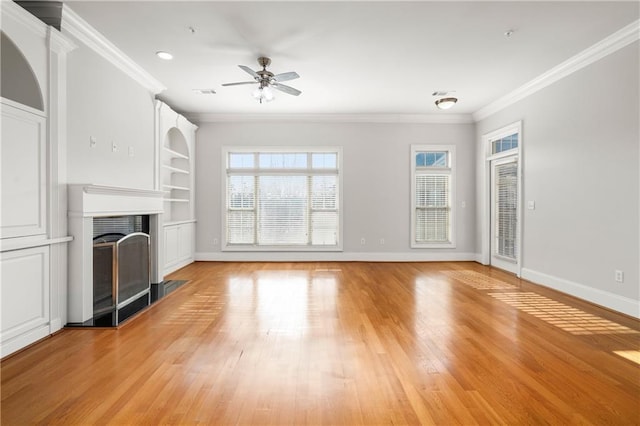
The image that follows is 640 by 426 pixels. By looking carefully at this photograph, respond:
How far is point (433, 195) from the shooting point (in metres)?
6.76

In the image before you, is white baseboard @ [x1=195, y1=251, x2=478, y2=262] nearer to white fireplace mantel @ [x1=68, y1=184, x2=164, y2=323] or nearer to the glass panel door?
the glass panel door

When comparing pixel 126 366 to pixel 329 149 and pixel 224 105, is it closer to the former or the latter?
pixel 224 105

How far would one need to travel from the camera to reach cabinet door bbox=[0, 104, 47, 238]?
8.06 feet

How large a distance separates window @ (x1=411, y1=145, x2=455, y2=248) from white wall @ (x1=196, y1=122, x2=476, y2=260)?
159mm

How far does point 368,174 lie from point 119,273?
Result: 4.73 meters

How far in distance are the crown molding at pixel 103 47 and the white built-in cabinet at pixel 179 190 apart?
964mm

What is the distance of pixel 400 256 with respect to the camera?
666cm

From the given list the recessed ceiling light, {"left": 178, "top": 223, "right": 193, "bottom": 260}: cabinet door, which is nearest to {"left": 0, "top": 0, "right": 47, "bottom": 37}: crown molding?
the recessed ceiling light

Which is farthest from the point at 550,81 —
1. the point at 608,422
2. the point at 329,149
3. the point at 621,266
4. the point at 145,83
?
the point at 145,83

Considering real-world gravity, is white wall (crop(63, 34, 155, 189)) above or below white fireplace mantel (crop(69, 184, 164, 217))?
above

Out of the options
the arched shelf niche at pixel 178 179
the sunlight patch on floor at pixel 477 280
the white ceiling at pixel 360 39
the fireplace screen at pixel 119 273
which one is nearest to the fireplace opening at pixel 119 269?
the fireplace screen at pixel 119 273

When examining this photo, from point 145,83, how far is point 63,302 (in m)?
3.14

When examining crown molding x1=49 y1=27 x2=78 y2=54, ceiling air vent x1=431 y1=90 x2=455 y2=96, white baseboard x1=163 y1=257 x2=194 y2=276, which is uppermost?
ceiling air vent x1=431 y1=90 x2=455 y2=96

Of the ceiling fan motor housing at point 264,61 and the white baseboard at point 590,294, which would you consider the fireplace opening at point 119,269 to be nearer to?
the ceiling fan motor housing at point 264,61
